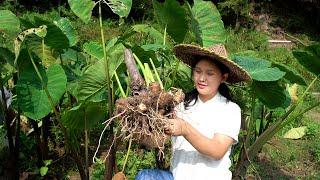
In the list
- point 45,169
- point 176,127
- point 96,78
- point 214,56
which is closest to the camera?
point 176,127

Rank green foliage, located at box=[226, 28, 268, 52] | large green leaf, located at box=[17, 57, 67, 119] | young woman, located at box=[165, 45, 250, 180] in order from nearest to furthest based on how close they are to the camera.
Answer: young woman, located at box=[165, 45, 250, 180], large green leaf, located at box=[17, 57, 67, 119], green foliage, located at box=[226, 28, 268, 52]

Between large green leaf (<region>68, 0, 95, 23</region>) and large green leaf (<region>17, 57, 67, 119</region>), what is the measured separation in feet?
1.27

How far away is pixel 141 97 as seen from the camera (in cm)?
200

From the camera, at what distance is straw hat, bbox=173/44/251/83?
6.95 feet

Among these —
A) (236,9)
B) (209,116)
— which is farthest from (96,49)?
(236,9)

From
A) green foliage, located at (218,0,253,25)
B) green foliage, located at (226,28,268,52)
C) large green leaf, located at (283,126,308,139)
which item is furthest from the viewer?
green foliage, located at (218,0,253,25)

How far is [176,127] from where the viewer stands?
1.94 metres

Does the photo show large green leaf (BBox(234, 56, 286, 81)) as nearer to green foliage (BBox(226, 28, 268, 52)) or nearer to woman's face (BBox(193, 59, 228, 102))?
woman's face (BBox(193, 59, 228, 102))

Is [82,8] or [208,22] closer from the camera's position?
[82,8]

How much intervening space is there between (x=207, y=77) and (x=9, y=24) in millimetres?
1114

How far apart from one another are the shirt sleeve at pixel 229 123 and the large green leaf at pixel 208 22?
994mm

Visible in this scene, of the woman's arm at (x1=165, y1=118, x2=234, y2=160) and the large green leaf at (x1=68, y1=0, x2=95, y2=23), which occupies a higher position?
the large green leaf at (x1=68, y1=0, x2=95, y2=23)

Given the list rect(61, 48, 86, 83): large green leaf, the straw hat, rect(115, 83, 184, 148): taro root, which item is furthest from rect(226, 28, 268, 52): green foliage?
rect(115, 83, 184, 148): taro root

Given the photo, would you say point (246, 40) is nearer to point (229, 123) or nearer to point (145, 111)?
point (229, 123)
